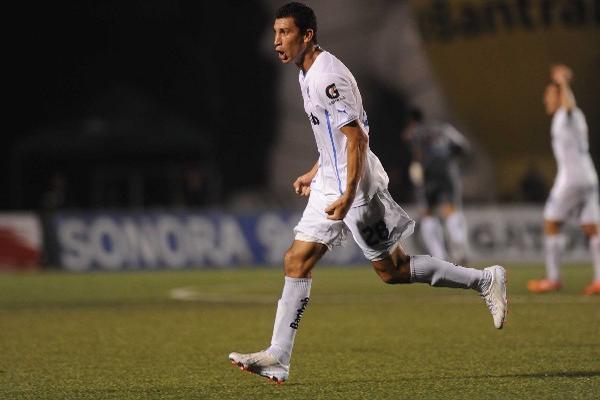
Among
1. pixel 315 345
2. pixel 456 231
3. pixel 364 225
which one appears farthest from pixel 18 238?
pixel 364 225

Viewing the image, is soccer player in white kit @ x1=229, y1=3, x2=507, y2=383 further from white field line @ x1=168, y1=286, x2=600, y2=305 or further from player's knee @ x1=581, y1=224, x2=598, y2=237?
player's knee @ x1=581, y1=224, x2=598, y2=237

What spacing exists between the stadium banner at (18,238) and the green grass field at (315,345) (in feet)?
22.9

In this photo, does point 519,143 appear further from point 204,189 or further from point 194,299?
point 194,299

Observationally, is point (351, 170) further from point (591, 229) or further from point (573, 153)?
point (591, 229)

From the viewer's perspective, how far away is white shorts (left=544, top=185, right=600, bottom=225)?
14.3 metres

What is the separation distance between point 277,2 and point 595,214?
2075cm

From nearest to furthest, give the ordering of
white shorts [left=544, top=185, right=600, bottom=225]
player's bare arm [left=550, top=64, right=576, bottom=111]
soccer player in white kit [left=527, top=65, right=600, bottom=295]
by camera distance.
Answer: player's bare arm [left=550, top=64, right=576, bottom=111] < soccer player in white kit [left=527, top=65, right=600, bottom=295] < white shorts [left=544, top=185, right=600, bottom=225]

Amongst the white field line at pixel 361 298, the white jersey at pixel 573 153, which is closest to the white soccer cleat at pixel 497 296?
the white field line at pixel 361 298

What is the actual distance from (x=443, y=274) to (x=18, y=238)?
17.3 m

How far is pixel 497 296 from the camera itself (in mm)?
7691

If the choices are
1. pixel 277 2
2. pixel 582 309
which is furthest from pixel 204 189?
pixel 582 309

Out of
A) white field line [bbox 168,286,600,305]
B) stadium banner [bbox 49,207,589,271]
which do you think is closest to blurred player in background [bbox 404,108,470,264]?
stadium banner [bbox 49,207,589,271]

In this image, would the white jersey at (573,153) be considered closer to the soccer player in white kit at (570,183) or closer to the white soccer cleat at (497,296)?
the soccer player in white kit at (570,183)

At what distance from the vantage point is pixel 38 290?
1738 centimetres
